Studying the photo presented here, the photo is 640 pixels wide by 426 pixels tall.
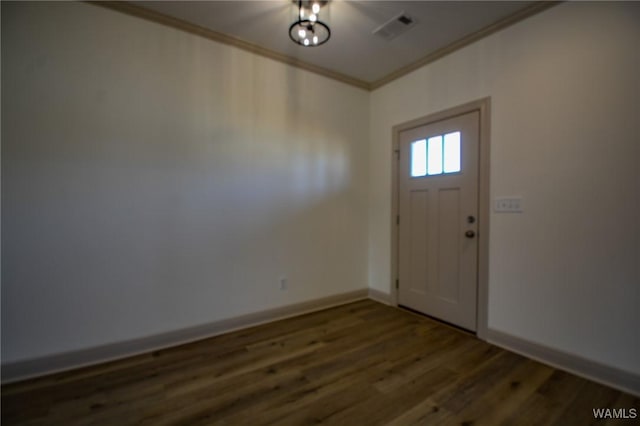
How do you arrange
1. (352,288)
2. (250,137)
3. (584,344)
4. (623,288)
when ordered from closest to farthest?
1. (623,288)
2. (584,344)
3. (250,137)
4. (352,288)

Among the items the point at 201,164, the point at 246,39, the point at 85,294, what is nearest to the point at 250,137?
the point at 201,164

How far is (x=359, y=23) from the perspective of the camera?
250 cm

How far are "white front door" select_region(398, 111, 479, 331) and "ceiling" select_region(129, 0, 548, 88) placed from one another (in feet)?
2.47

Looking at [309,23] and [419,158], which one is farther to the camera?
[419,158]

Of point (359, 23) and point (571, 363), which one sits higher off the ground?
point (359, 23)

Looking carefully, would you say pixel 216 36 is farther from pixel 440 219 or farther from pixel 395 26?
pixel 440 219

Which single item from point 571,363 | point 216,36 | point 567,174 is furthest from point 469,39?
point 571,363

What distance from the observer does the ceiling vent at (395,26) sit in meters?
2.42

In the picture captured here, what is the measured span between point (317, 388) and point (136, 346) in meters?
1.53

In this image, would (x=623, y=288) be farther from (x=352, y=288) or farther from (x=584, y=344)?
(x=352, y=288)

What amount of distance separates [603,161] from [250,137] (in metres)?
2.82

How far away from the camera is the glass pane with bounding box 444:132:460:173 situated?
279cm

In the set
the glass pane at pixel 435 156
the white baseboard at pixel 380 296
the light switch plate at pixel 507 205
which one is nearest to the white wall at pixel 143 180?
the white baseboard at pixel 380 296

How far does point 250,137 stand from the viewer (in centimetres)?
284
